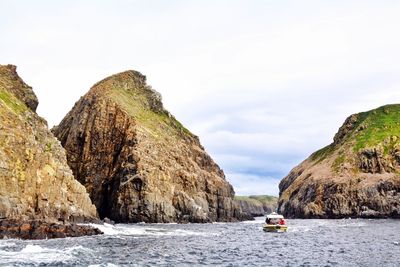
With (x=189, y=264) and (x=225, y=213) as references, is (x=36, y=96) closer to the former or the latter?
(x=225, y=213)

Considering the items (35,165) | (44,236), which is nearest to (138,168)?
(35,165)

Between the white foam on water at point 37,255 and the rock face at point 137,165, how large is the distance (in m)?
87.4

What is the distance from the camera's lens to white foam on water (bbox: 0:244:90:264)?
48250 millimetres

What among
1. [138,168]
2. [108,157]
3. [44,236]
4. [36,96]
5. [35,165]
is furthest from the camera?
[108,157]

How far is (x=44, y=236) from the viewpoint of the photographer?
246ft

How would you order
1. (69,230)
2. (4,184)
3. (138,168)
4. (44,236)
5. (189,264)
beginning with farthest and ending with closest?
(138,168) → (4,184) → (69,230) → (44,236) → (189,264)

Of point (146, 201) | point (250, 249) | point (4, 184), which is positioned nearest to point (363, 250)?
point (250, 249)

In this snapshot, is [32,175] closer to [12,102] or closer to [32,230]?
[12,102]

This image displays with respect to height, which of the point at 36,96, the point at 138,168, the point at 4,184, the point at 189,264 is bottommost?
the point at 189,264

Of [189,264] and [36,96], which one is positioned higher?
[36,96]

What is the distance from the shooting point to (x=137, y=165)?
502 ft

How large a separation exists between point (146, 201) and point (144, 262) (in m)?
96.4

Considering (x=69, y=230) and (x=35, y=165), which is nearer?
(x=69, y=230)

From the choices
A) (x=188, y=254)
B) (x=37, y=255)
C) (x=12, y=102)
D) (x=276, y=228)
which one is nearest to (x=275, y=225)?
(x=276, y=228)
